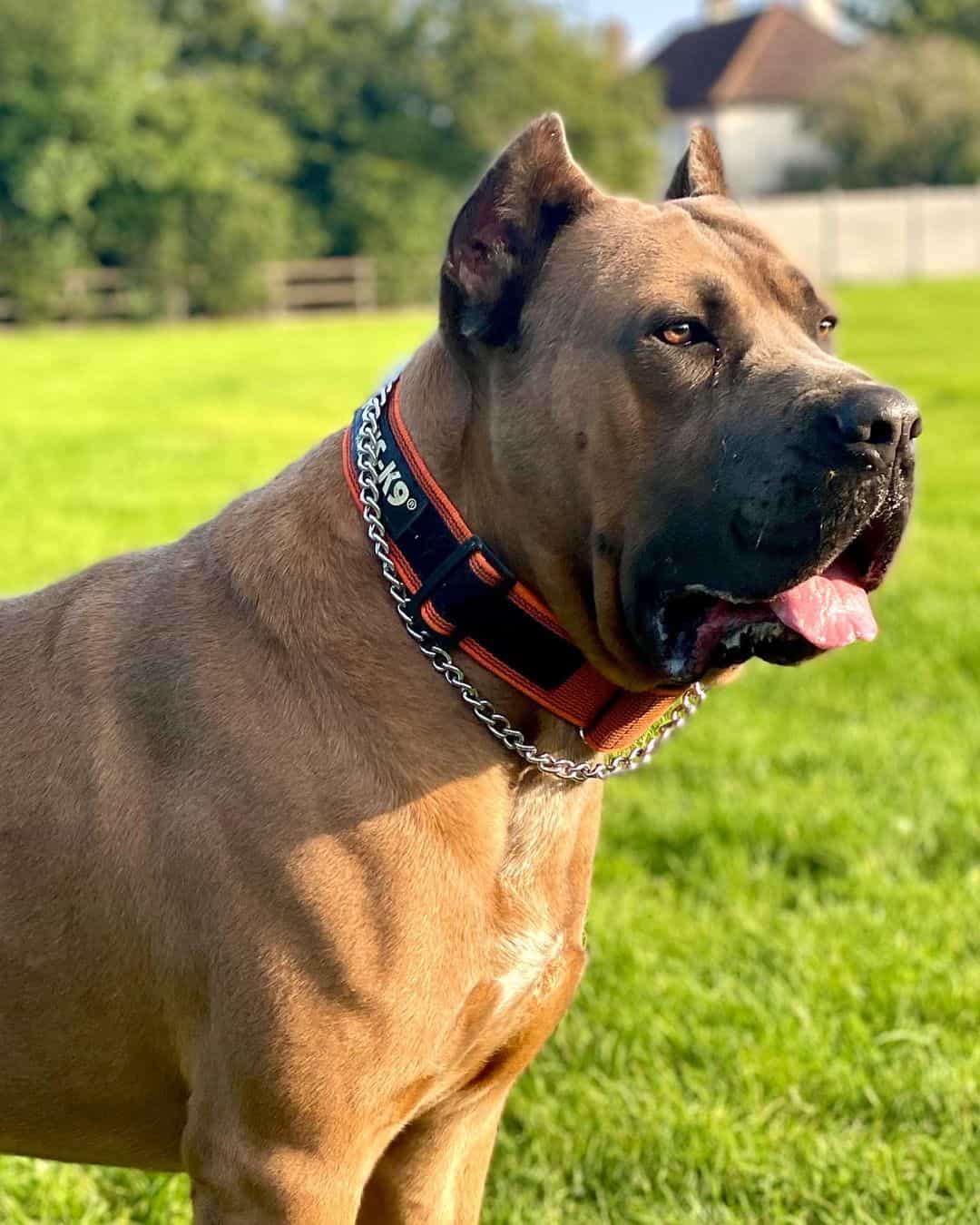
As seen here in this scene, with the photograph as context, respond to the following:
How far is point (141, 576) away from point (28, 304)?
34296 mm

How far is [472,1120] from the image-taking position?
8.63 ft

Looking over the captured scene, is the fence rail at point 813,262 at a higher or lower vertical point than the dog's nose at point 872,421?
lower

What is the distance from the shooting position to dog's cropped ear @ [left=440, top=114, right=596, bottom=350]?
90.2 inches

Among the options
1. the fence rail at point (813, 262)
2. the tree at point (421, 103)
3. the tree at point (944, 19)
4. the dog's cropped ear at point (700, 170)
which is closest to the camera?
the dog's cropped ear at point (700, 170)

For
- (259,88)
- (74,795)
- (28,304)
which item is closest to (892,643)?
(74,795)

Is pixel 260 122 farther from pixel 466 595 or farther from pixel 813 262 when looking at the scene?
pixel 466 595

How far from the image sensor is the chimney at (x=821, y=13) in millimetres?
68000

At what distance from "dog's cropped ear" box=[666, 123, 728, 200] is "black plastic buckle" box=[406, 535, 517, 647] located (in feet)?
2.84

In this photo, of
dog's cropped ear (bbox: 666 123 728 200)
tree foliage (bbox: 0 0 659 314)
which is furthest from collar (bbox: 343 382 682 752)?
tree foliage (bbox: 0 0 659 314)

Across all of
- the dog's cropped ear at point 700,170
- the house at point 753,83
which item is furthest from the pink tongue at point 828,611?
the house at point 753,83

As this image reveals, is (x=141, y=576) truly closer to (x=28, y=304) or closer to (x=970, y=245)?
(x=28, y=304)

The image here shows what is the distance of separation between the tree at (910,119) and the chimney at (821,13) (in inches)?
885

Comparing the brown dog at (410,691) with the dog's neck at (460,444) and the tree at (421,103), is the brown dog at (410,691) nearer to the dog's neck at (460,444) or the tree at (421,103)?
the dog's neck at (460,444)

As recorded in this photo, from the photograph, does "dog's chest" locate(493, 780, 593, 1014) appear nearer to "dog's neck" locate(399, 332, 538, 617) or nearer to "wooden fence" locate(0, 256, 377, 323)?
"dog's neck" locate(399, 332, 538, 617)
